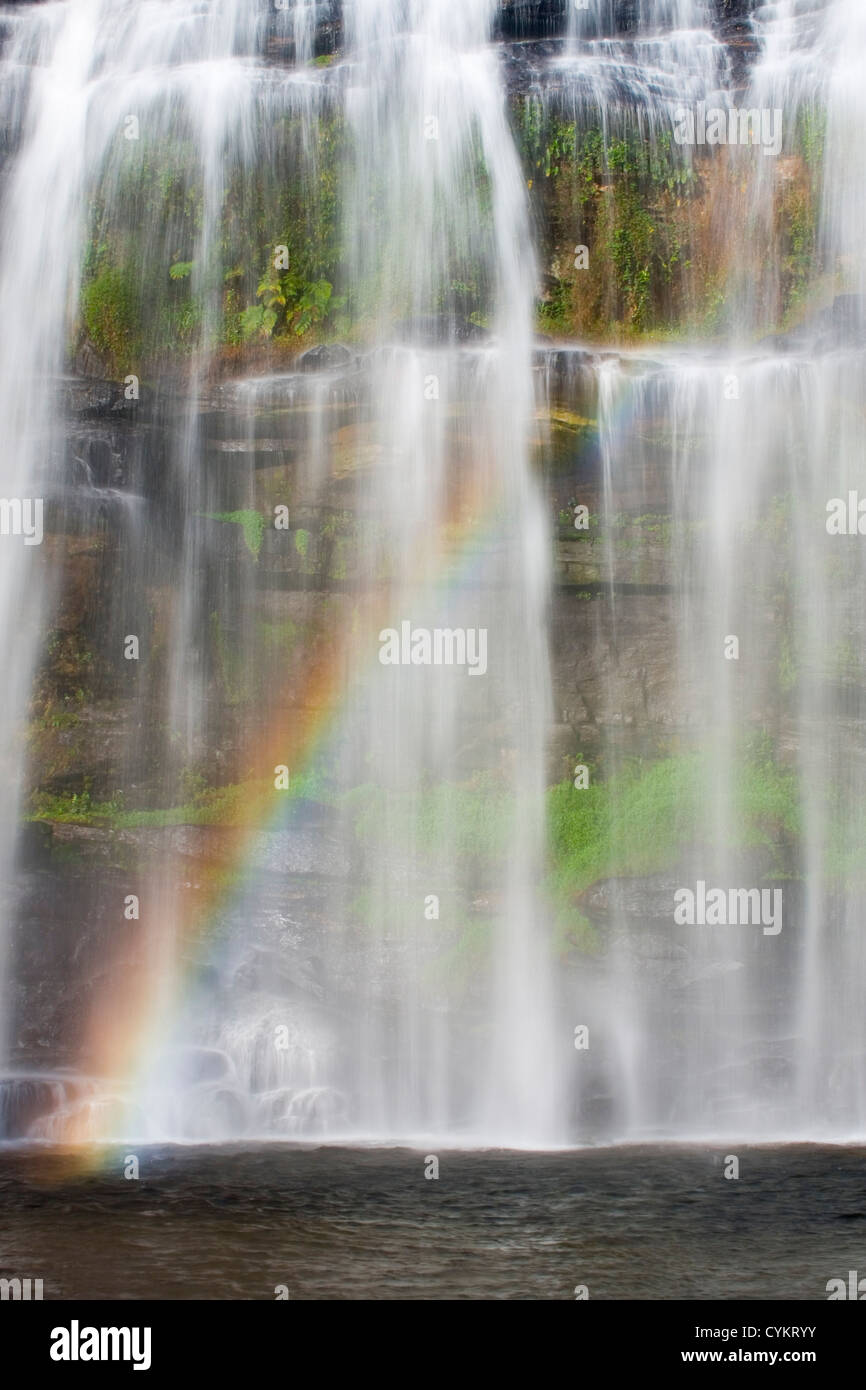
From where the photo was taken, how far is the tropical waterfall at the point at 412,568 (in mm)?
14602

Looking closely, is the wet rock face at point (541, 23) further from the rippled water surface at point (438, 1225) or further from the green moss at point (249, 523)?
the rippled water surface at point (438, 1225)

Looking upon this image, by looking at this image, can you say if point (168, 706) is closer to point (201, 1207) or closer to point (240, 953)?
point (240, 953)

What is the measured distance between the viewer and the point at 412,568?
1574cm

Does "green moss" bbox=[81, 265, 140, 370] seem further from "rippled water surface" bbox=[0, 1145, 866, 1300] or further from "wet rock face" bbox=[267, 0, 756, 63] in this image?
→ "rippled water surface" bbox=[0, 1145, 866, 1300]

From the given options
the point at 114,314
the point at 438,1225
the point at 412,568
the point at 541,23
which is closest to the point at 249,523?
the point at 412,568

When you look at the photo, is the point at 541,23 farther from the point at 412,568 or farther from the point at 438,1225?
the point at 438,1225

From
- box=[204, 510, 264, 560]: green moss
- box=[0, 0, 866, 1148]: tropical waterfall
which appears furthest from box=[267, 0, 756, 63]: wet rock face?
box=[204, 510, 264, 560]: green moss

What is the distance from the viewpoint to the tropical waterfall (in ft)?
47.9

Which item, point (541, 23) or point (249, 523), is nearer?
point (249, 523)

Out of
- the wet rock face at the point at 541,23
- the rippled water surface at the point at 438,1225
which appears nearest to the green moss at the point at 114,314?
the wet rock face at the point at 541,23

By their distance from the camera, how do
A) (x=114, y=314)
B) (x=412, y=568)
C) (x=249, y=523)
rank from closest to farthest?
(x=412, y=568) < (x=249, y=523) < (x=114, y=314)

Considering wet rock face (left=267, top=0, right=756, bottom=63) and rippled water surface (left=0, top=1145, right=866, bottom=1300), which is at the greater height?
wet rock face (left=267, top=0, right=756, bottom=63)

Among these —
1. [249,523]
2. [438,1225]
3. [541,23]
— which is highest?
[541,23]

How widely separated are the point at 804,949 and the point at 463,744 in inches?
165
